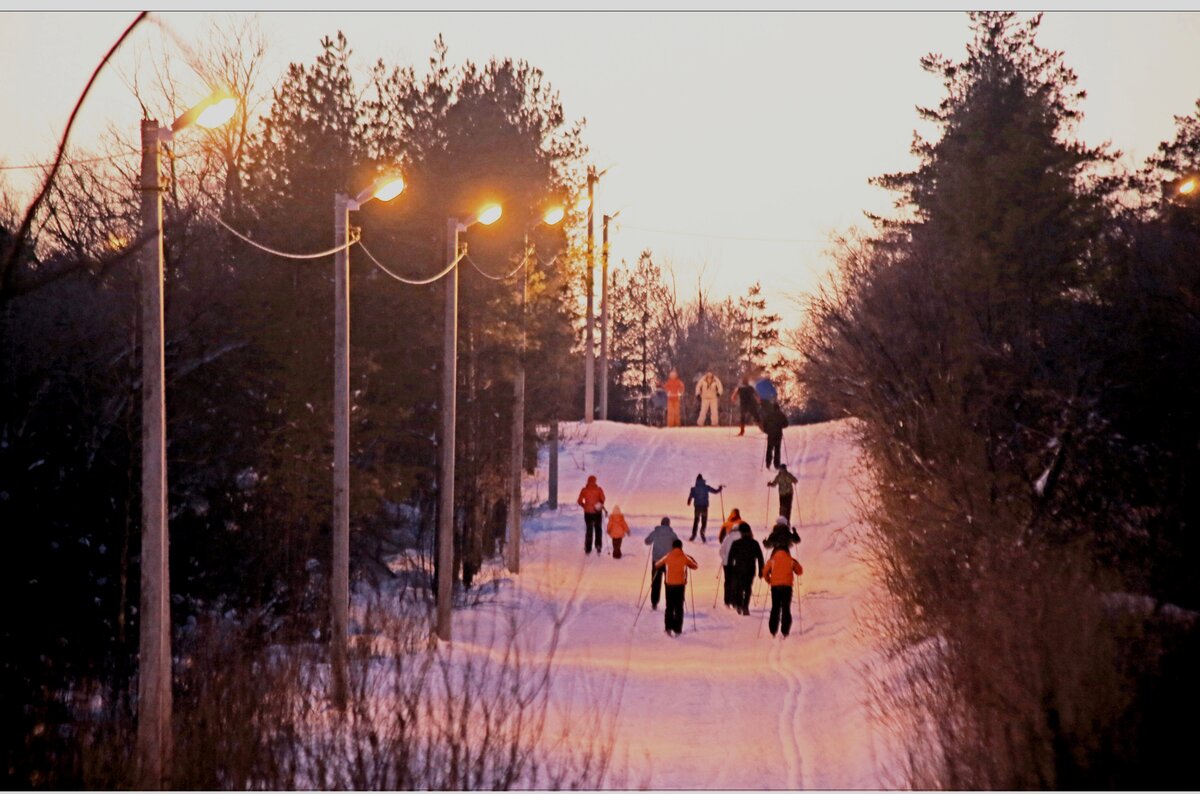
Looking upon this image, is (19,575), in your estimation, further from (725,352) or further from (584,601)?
(725,352)

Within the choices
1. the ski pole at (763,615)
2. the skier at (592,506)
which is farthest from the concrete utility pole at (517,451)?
the ski pole at (763,615)

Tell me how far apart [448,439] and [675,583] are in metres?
4.48

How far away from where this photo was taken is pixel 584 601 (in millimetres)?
26984

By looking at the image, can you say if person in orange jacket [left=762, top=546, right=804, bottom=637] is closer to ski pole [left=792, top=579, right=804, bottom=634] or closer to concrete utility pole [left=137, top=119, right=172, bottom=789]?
ski pole [left=792, top=579, right=804, bottom=634]

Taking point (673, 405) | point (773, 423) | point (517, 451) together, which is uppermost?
point (673, 405)

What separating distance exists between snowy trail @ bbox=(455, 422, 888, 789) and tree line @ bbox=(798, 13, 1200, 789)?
3.50ft

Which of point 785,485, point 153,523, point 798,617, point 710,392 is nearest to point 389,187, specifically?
point 153,523

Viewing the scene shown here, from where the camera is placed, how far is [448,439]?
72.7ft

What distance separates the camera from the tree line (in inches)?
373

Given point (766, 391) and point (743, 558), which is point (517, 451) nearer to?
point (743, 558)

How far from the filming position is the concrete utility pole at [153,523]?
39.5 ft

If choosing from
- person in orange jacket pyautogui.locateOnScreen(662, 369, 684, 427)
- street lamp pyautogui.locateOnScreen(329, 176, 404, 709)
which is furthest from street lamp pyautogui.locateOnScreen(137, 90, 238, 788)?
person in orange jacket pyautogui.locateOnScreen(662, 369, 684, 427)

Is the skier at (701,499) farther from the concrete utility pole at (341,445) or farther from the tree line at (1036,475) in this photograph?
the concrete utility pole at (341,445)

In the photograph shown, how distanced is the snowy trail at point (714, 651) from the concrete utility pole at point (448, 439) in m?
1.31
